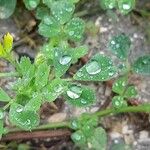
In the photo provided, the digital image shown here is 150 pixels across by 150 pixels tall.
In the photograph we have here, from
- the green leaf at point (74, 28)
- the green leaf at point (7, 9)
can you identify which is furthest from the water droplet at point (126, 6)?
the green leaf at point (7, 9)

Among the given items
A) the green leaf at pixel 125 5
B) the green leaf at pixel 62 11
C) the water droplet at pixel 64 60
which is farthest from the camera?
the green leaf at pixel 125 5

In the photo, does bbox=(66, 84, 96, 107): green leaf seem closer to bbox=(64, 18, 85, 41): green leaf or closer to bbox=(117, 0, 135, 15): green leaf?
bbox=(64, 18, 85, 41): green leaf

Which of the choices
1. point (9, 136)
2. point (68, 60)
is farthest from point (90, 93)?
point (9, 136)

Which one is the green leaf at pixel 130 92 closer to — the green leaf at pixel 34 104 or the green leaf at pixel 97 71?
the green leaf at pixel 97 71

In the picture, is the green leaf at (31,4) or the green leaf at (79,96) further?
the green leaf at (31,4)

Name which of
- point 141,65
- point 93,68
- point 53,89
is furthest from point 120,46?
point 53,89

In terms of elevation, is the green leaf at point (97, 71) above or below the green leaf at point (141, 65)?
above

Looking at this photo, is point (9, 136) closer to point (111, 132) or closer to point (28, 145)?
point (28, 145)

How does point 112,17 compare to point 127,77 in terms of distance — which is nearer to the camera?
point 127,77
